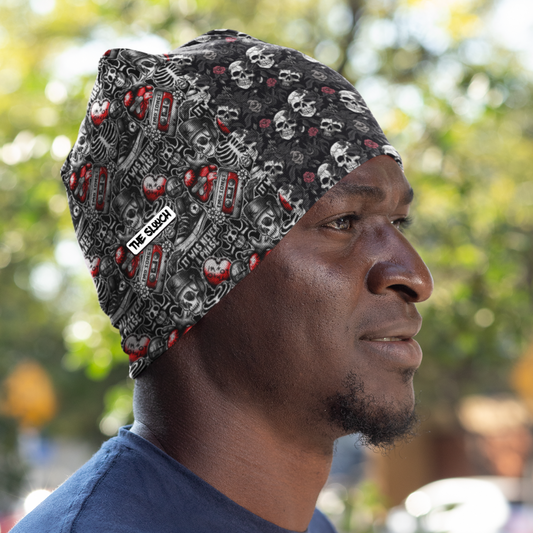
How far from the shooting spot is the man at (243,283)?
1.75 meters

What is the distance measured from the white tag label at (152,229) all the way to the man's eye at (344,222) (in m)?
0.45

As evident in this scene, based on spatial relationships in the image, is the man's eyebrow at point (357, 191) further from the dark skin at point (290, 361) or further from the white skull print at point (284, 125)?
the white skull print at point (284, 125)

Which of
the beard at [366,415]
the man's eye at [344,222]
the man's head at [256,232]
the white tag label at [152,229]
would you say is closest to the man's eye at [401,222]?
the man's head at [256,232]

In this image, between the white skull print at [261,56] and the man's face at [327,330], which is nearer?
the man's face at [327,330]

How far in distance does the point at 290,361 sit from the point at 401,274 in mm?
391

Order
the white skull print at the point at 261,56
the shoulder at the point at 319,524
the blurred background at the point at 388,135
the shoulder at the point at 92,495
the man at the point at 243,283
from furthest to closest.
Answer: the blurred background at the point at 388,135, the shoulder at the point at 319,524, the white skull print at the point at 261,56, the man at the point at 243,283, the shoulder at the point at 92,495

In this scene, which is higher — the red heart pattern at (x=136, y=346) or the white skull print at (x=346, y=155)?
the white skull print at (x=346, y=155)

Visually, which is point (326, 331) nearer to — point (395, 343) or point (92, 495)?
point (395, 343)

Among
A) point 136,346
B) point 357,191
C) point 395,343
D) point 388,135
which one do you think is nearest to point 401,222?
point 357,191

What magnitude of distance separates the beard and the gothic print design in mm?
419

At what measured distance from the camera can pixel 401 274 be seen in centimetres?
182

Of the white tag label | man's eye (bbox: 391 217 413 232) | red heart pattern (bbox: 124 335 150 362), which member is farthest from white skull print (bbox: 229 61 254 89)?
red heart pattern (bbox: 124 335 150 362)

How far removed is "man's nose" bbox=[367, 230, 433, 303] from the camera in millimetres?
1812

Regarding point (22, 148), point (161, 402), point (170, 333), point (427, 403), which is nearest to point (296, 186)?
point (170, 333)
